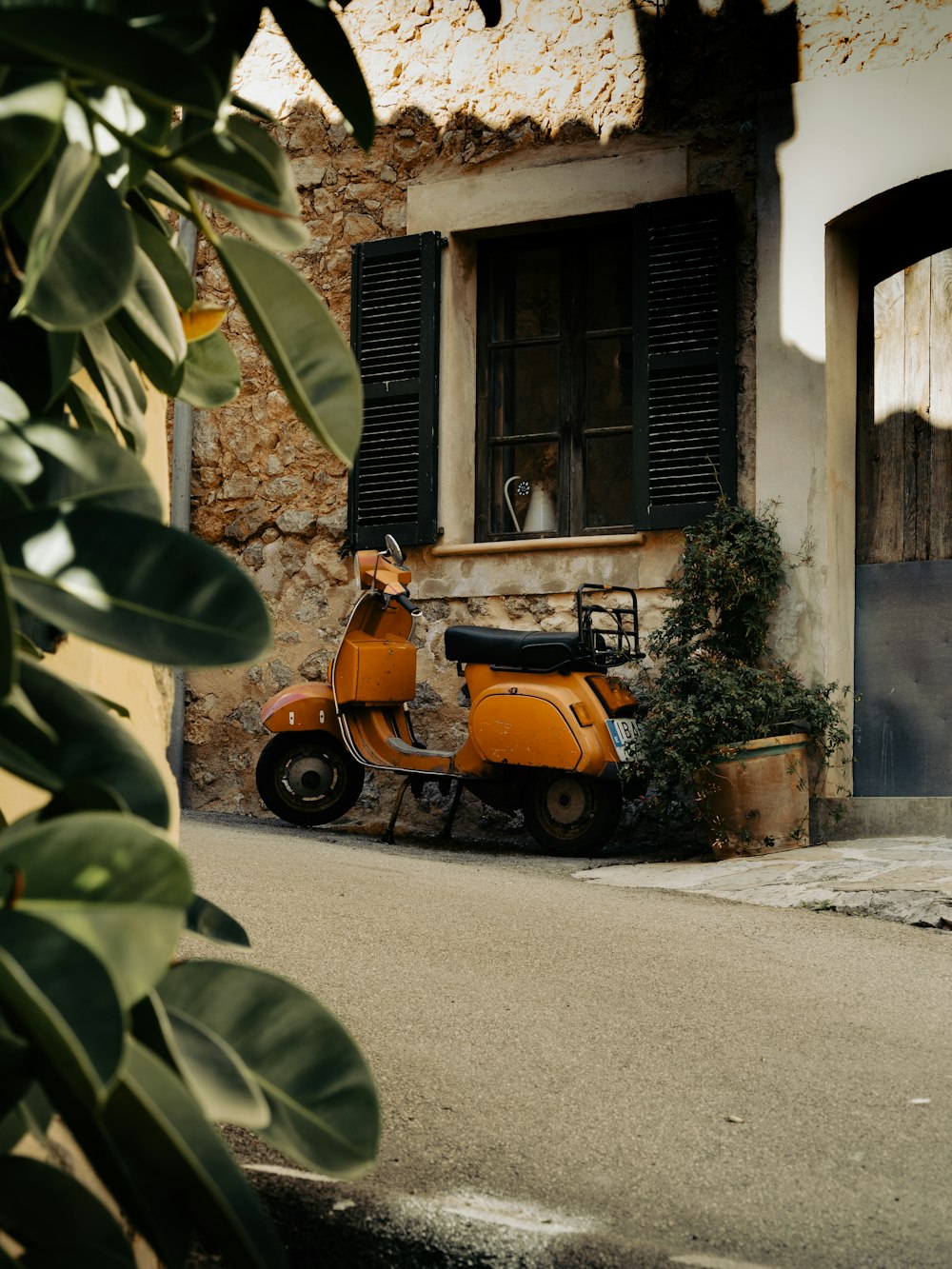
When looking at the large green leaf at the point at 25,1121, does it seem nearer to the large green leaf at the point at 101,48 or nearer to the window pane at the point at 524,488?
the large green leaf at the point at 101,48

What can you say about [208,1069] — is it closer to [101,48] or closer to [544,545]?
[101,48]

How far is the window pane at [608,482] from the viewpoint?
742 cm

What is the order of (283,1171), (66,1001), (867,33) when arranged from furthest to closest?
(867,33), (283,1171), (66,1001)

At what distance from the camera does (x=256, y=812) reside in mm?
7750

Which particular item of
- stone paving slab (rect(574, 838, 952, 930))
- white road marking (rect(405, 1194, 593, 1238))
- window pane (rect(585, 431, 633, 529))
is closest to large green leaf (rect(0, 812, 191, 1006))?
white road marking (rect(405, 1194, 593, 1238))

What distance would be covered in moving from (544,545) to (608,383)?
970 millimetres

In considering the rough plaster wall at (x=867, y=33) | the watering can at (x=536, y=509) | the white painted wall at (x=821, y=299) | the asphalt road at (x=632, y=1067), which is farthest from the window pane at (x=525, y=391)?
the asphalt road at (x=632, y=1067)

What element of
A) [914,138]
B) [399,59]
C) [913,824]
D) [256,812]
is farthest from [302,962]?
[399,59]

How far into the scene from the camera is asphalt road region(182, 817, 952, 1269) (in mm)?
1728

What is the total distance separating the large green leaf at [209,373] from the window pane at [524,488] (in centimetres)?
675

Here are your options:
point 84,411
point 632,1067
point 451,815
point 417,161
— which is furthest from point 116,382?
point 417,161

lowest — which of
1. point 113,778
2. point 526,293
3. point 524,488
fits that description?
point 113,778

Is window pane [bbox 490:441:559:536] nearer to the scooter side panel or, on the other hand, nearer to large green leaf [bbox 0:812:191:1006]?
the scooter side panel

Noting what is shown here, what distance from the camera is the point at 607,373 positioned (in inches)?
297
